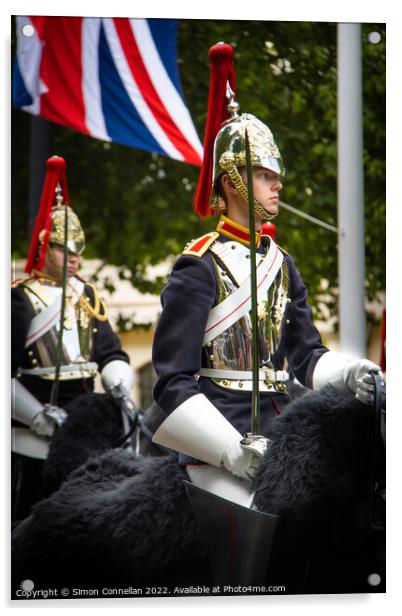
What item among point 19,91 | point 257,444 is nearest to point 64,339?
point 19,91

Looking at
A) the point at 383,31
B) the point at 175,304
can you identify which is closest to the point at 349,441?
the point at 175,304

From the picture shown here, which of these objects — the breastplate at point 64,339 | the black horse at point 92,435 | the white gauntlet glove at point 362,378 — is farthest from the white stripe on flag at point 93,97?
the white gauntlet glove at point 362,378

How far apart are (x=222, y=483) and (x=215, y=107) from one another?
1.21 m

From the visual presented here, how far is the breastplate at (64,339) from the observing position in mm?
5160

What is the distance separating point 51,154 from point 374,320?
157 centimetres

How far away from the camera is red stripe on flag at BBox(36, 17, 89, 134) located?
4680 mm

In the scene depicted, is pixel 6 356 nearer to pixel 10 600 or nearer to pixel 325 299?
pixel 10 600

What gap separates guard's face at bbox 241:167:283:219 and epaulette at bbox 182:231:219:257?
19 centimetres

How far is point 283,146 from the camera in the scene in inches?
183

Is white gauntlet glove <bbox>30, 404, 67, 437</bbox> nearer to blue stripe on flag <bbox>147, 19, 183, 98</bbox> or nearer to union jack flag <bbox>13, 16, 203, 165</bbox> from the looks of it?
union jack flag <bbox>13, 16, 203, 165</bbox>

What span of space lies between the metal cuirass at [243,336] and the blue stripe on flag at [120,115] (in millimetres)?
1427

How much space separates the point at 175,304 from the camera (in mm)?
3754

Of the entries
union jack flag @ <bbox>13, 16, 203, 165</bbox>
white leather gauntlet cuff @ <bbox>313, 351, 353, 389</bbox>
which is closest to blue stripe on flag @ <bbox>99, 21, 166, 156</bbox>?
union jack flag @ <bbox>13, 16, 203, 165</bbox>
